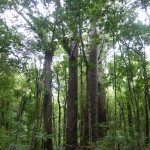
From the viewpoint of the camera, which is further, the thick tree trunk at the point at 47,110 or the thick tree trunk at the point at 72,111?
the thick tree trunk at the point at 47,110

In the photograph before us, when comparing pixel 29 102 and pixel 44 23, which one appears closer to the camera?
pixel 44 23

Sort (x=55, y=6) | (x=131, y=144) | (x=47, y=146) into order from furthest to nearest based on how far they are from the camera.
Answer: (x=47, y=146) < (x=131, y=144) < (x=55, y=6)

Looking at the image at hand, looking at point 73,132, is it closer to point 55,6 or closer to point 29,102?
point 29,102

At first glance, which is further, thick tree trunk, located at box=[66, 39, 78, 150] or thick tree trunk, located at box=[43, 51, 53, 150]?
thick tree trunk, located at box=[43, 51, 53, 150]

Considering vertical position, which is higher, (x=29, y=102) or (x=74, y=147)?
(x=29, y=102)

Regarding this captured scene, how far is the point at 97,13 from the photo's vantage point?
19.5 ft

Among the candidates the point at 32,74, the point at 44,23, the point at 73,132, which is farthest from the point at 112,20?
the point at 73,132

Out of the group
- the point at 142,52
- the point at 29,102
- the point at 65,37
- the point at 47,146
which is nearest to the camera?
the point at 65,37

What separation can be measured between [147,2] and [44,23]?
386 centimetres

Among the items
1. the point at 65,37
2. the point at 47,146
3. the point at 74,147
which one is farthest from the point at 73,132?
the point at 65,37

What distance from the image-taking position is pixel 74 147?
7.77m

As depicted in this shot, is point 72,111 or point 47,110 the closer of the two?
point 72,111

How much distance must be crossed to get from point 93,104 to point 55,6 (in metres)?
5.70

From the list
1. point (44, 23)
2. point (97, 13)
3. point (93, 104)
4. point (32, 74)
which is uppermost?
point (97, 13)
